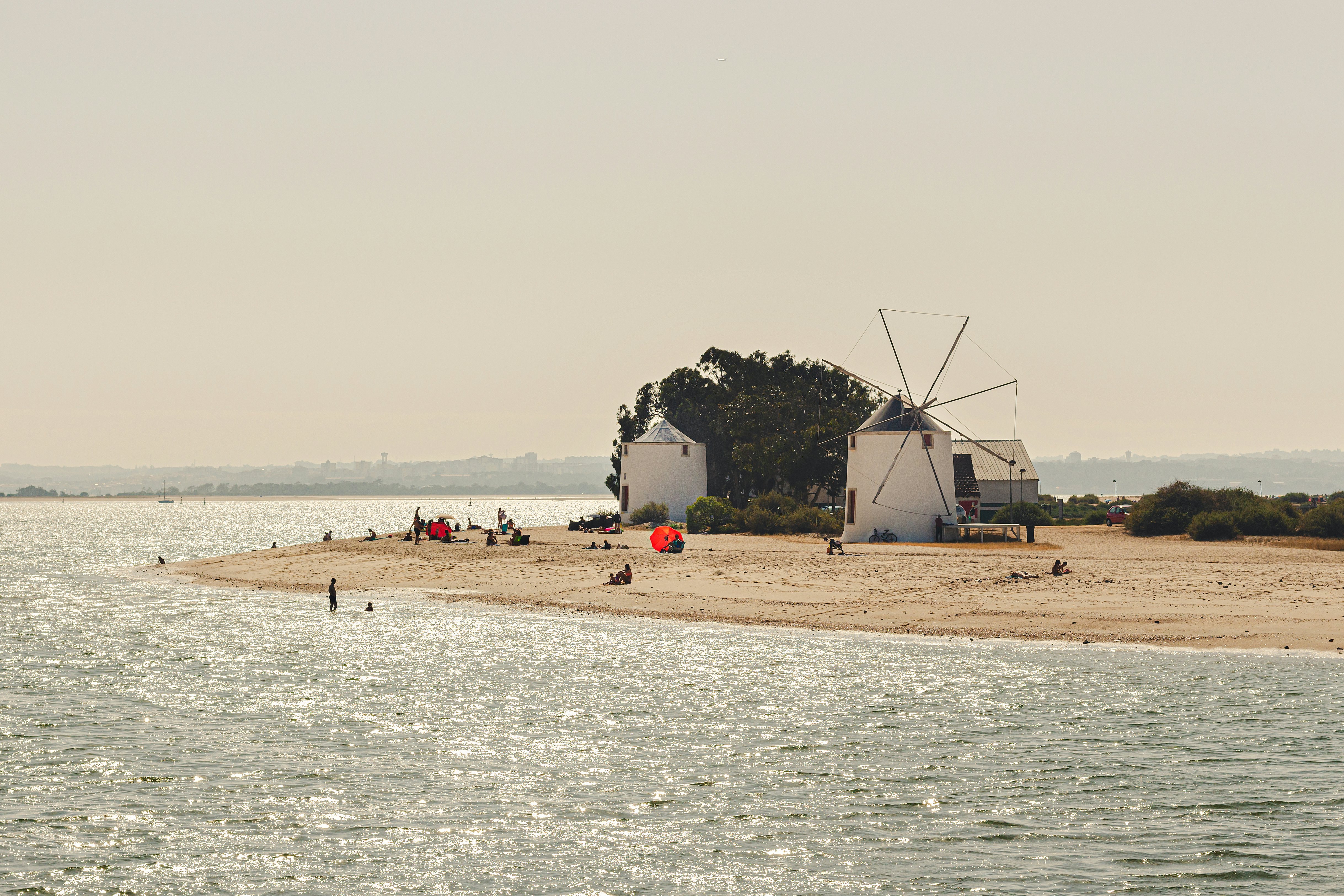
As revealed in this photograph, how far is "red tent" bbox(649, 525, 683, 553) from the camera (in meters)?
58.7

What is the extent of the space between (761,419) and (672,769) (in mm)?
68394

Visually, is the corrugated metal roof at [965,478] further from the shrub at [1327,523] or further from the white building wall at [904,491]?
the shrub at [1327,523]

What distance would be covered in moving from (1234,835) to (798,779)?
248 inches

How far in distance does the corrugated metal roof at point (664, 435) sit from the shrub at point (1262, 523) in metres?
39.6

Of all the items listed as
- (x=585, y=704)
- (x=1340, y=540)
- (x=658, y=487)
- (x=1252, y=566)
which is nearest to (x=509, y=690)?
(x=585, y=704)

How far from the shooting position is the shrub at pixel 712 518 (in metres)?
74.3

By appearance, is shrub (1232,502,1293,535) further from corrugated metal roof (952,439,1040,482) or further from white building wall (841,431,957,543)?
corrugated metal roof (952,439,1040,482)

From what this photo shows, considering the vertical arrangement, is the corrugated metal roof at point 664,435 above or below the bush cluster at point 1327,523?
above

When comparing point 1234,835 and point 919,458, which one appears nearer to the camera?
point 1234,835

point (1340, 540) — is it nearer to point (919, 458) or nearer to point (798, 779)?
point (919, 458)

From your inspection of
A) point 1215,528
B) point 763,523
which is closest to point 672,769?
point 1215,528

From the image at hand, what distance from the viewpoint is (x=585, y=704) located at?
24875mm

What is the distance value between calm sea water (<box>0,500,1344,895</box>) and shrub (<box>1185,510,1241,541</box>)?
1252 inches

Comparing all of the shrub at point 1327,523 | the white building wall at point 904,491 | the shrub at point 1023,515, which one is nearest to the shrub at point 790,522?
the white building wall at point 904,491
